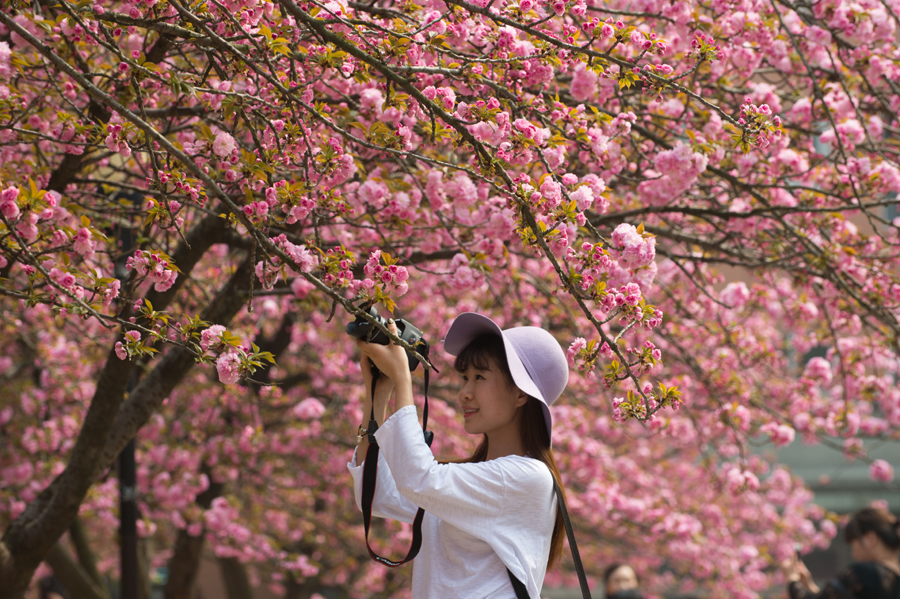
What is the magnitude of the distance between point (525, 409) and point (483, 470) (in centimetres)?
36

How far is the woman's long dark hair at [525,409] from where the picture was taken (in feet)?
7.31

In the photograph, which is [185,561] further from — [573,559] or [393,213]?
[573,559]

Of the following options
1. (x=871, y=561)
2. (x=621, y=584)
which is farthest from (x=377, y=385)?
(x=621, y=584)

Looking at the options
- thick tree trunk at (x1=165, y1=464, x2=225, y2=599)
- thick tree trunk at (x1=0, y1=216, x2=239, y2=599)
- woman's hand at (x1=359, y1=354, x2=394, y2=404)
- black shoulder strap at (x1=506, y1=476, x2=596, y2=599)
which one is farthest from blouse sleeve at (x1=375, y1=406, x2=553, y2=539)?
thick tree trunk at (x1=165, y1=464, x2=225, y2=599)

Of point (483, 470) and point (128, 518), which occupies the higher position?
point (483, 470)

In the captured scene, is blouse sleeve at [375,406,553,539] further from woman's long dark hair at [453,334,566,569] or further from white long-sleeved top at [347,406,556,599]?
woman's long dark hair at [453,334,566,569]

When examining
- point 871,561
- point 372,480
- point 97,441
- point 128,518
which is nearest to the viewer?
point 372,480

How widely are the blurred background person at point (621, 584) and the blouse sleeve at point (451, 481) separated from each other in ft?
12.3

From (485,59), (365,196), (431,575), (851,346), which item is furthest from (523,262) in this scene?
(431,575)

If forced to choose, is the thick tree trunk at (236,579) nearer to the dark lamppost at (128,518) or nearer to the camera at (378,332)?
the dark lamppost at (128,518)

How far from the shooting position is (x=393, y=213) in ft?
11.3

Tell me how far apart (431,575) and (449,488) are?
1.08 feet

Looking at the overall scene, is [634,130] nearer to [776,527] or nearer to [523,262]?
[523,262]

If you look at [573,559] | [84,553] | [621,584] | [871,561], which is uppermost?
[573,559]
